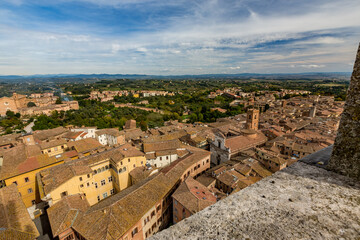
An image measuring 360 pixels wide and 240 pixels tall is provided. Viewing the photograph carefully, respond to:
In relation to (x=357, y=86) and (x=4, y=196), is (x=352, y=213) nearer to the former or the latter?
(x=357, y=86)

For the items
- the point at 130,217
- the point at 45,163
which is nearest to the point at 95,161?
the point at 45,163

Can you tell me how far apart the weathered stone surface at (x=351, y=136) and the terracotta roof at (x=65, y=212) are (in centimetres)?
1786

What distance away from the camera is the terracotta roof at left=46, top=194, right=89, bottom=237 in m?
13.7

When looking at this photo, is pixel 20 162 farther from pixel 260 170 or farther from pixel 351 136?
pixel 260 170

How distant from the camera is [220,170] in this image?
22.0m

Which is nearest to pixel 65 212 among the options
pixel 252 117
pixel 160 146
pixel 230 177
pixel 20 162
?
pixel 20 162

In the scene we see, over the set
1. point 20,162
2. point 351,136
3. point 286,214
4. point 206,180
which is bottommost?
point 206,180

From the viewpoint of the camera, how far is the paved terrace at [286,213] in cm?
202

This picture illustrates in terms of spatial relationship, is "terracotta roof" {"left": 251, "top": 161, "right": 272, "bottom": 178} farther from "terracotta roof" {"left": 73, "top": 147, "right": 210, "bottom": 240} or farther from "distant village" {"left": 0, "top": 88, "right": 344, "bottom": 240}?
"terracotta roof" {"left": 73, "top": 147, "right": 210, "bottom": 240}

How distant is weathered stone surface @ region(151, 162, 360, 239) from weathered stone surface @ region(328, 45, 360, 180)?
184mm

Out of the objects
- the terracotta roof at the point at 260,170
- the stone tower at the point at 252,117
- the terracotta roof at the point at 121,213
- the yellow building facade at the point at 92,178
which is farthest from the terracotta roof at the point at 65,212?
the stone tower at the point at 252,117

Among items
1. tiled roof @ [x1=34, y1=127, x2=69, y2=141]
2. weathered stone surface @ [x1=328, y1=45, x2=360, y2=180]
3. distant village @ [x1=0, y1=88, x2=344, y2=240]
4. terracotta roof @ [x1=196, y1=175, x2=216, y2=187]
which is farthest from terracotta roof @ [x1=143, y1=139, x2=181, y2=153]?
weathered stone surface @ [x1=328, y1=45, x2=360, y2=180]

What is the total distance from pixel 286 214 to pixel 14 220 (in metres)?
18.8

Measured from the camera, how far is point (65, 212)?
14609 millimetres
